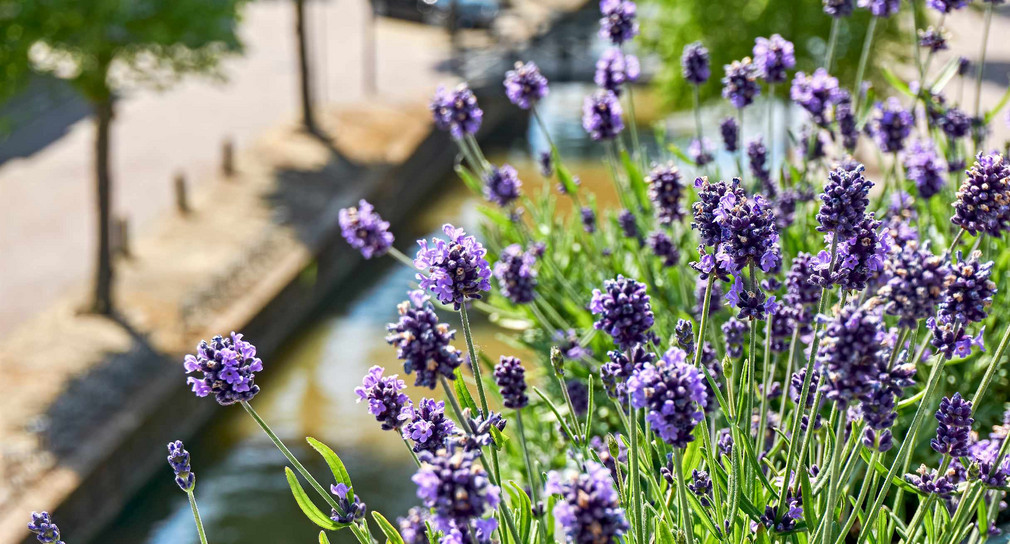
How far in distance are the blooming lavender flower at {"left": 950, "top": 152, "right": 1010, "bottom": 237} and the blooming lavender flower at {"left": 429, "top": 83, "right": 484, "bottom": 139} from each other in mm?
3627

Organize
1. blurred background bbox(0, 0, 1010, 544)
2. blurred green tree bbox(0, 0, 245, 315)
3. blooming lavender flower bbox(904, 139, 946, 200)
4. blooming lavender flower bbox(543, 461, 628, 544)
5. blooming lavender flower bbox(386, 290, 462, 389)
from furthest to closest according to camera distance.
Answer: blurred green tree bbox(0, 0, 245, 315) < blurred background bbox(0, 0, 1010, 544) < blooming lavender flower bbox(904, 139, 946, 200) < blooming lavender flower bbox(386, 290, 462, 389) < blooming lavender flower bbox(543, 461, 628, 544)

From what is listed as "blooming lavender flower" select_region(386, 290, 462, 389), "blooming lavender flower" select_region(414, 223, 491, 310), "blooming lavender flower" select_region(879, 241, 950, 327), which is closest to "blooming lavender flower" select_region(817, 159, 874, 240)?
"blooming lavender flower" select_region(879, 241, 950, 327)

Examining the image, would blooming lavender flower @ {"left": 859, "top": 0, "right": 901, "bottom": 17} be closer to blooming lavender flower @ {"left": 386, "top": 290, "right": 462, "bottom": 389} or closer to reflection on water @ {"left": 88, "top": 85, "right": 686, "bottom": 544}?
blooming lavender flower @ {"left": 386, "top": 290, "right": 462, "bottom": 389}

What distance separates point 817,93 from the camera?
7.51 meters

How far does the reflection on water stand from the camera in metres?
12.1

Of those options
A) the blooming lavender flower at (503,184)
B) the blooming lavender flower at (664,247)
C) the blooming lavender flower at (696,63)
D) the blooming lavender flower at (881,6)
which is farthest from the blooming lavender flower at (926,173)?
the blooming lavender flower at (503,184)

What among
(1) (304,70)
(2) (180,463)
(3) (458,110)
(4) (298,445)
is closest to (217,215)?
(1) (304,70)

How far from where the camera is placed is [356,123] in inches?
846

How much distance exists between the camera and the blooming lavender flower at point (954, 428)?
4746mm

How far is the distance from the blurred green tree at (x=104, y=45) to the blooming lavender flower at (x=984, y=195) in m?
10.5

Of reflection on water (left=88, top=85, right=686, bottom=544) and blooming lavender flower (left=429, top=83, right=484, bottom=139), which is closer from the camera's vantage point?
blooming lavender flower (left=429, top=83, right=484, bottom=139)

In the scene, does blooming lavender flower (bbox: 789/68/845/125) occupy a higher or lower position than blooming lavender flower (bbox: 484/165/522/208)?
higher

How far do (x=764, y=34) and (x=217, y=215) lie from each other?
8.66 m

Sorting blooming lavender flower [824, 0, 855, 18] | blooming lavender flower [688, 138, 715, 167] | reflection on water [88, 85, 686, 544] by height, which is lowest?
reflection on water [88, 85, 686, 544]
